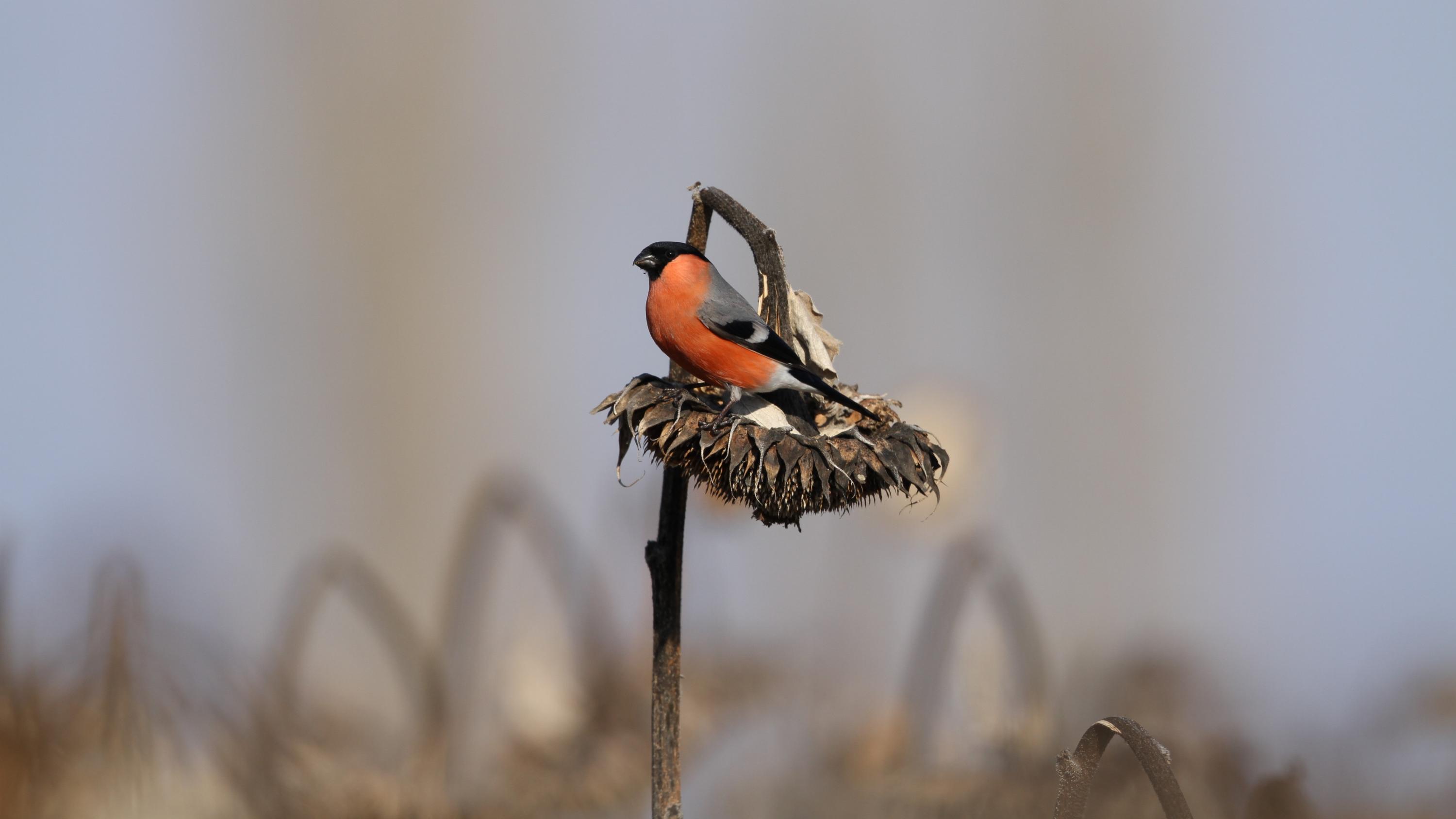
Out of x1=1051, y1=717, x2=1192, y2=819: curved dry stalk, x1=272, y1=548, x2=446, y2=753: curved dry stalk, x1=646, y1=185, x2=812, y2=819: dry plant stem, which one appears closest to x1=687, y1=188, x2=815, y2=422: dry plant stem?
x1=646, y1=185, x2=812, y2=819: dry plant stem

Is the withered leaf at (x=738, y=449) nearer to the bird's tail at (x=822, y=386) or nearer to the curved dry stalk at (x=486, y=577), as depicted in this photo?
the bird's tail at (x=822, y=386)

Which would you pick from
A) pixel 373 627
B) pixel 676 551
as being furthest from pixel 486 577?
pixel 676 551

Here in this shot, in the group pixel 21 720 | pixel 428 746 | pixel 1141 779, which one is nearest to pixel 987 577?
pixel 1141 779

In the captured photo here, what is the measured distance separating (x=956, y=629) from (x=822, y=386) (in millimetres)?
773

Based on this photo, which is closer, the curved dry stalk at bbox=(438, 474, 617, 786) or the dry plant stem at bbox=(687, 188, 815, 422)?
the dry plant stem at bbox=(687, 188, 815, 422)

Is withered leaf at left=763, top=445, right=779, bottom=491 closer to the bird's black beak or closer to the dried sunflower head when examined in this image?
the dried sunflower head

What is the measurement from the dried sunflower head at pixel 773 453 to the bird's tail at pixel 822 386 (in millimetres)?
24

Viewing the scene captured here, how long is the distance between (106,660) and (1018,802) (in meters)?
1.49

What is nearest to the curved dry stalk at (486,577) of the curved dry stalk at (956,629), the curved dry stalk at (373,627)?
the curved dry stalk at (373,627)

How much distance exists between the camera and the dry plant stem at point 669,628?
0.92 meters

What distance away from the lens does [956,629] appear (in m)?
1.62

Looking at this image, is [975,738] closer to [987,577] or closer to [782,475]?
[987,577]

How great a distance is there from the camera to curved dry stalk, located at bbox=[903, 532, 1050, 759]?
1.59 metres

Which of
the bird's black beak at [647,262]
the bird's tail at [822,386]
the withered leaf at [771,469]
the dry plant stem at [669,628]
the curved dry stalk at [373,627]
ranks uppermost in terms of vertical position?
the bird's black beak at [647,262]
